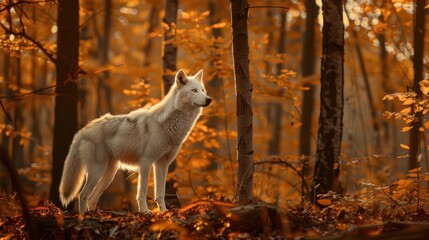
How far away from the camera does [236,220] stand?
14.0 ft

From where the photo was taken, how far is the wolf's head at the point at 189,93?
273 inches

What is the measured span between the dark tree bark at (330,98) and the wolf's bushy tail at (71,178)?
131 inches

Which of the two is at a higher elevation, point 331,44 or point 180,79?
point 331,44

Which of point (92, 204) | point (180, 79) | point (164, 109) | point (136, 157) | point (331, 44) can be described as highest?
point (331, 44)

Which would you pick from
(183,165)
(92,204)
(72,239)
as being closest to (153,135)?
(92,204)

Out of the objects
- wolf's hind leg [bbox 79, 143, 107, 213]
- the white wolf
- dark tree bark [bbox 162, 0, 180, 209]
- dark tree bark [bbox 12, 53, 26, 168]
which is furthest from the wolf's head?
dark tree bark [bbox 12, 53, 26, 168]

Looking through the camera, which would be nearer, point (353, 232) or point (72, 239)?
point (353, 232)

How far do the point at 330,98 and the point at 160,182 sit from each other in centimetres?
266

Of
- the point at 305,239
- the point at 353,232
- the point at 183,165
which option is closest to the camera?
the point at 353,232

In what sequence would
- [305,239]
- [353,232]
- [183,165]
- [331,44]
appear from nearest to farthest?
[353,232]
[305,239]
[331,44]
[183,165]

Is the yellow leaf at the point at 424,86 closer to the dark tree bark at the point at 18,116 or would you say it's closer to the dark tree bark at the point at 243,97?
the dark tree bark at the point at 243,97

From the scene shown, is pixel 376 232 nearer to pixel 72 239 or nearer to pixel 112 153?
pixel 72 239

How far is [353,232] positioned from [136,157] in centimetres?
405

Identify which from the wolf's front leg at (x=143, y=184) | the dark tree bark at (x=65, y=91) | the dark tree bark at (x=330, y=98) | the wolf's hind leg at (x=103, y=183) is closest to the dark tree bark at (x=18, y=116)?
the dark tree bark at (x=65, y=91)
